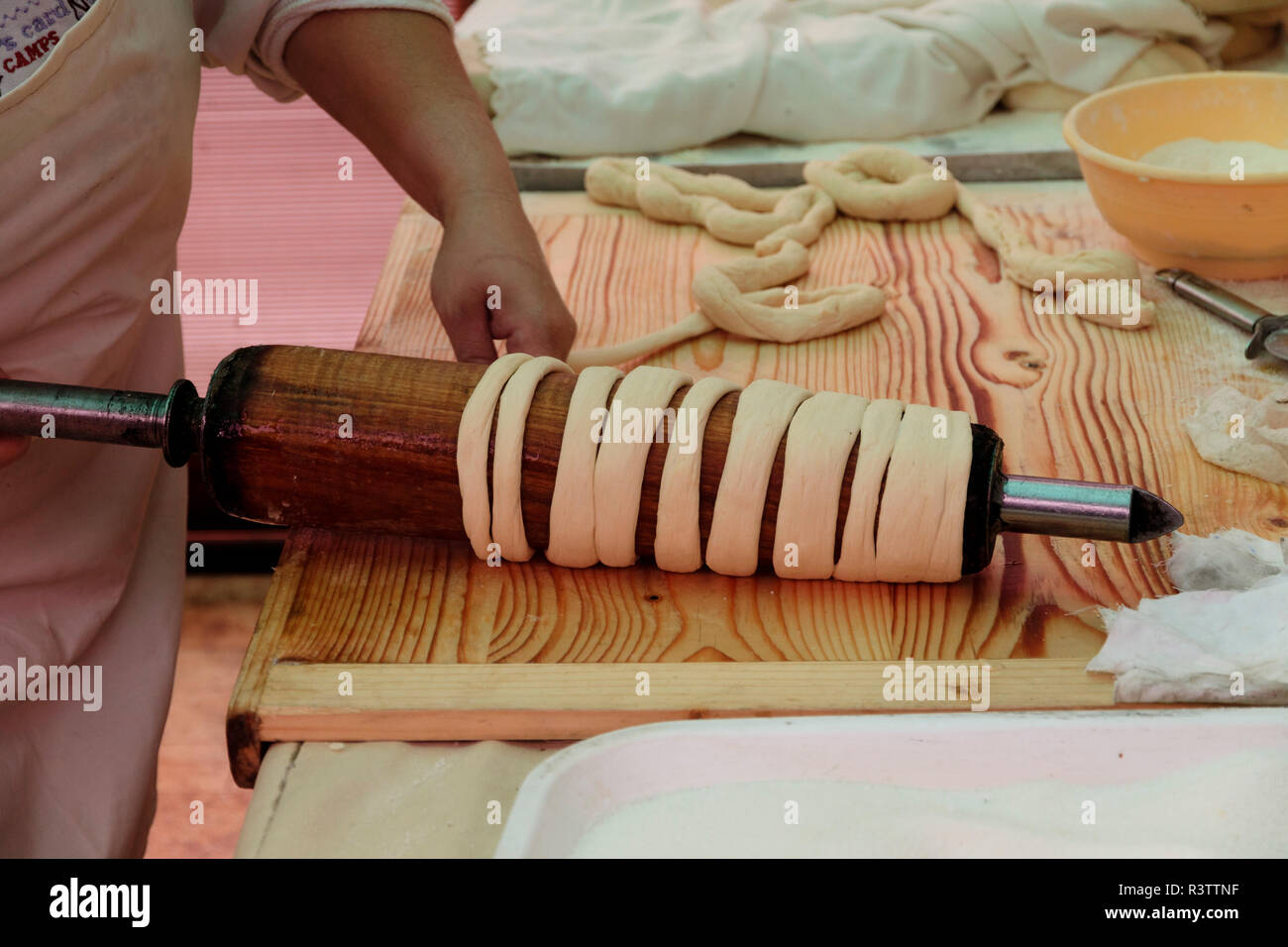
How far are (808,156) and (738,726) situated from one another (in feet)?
4.45

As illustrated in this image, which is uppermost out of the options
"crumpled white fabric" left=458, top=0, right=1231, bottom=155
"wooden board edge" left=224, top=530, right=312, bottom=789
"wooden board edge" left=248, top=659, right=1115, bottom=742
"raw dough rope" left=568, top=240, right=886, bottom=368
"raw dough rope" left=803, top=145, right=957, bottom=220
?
"crumpled white fabric" left=458, top=0, right=1231, bottom=155

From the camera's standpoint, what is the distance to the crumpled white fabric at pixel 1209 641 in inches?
28.9

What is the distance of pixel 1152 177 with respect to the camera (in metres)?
1.26

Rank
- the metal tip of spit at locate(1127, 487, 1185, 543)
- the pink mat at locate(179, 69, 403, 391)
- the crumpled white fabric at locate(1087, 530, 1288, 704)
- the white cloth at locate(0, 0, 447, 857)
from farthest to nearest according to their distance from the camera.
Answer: the pink mat at locate(179, 69, 403, 391) → the white cloth at locate(0, 0, 447, 857) → the metal tip of spit at locate(1127, 487, 1185, 543) → the crumpled white fabric at locate(1087, 530, 1288, 704)

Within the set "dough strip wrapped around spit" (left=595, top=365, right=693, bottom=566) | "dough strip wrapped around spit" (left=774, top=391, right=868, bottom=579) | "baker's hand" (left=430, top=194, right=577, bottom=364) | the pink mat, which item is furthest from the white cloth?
the pink mat

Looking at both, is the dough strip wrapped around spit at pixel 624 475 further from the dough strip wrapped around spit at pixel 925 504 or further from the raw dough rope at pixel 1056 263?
the raw dough rope at pixel 1056 263

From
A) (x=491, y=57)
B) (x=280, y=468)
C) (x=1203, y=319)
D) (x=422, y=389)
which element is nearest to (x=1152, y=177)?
(x=1203, y=319)

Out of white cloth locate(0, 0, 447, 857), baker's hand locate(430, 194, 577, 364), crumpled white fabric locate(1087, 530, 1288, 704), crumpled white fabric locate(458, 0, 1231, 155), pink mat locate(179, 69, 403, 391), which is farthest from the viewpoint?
pink mat locate(179, 69, 403, 391)

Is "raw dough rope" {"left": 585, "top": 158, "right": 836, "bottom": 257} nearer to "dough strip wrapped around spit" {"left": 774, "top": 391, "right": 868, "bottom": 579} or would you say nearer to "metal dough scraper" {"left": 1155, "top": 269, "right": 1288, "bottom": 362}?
"metal dough scraper" {"left": 1155, "top": 269, "right": 1288, "bottom": 362}

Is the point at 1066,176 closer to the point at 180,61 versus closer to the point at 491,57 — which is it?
the point at 491,57

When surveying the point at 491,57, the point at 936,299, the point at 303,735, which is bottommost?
the point at 303,735

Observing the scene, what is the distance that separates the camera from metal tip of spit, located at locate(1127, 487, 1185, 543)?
0.84 m

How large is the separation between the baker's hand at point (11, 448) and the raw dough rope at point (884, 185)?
3.37ft

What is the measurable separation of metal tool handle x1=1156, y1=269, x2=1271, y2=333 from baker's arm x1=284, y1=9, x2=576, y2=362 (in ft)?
2.14
